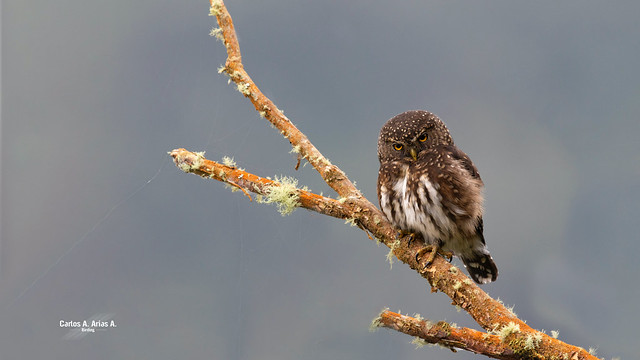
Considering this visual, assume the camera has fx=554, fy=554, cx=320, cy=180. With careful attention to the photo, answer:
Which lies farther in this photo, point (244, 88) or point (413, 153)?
point (244, 88)

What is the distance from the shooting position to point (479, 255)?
11.0 ft

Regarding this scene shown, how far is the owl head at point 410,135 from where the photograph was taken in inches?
122

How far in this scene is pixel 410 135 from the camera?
3090mm

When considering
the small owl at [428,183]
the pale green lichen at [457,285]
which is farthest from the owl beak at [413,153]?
the pale green lichen at [457,285]

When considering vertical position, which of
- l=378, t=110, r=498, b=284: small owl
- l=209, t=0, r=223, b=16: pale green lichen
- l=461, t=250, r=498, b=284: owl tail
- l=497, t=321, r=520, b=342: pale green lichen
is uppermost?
l=209, t=0, r=223, b=16: pale green lichen

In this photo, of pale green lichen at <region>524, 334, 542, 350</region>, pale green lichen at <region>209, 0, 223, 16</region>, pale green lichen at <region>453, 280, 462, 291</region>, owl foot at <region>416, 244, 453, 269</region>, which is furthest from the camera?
pale green lichen at <region>209, 0, 223, 16</region>

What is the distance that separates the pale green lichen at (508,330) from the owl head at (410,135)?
103 cm

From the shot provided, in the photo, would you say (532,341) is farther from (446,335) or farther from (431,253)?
(431,253)

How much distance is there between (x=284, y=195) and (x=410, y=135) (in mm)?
776

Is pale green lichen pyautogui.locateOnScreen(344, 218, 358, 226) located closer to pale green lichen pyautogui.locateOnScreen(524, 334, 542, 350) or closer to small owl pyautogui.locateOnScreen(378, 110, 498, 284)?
small owl pyautogui.locateOnScreen(378, 110, 498, 284)

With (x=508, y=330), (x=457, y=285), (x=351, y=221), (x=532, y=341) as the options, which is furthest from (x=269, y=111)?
(x=532, y=341)

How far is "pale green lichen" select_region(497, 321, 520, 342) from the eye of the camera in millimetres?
2521

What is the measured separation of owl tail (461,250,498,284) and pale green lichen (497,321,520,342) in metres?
0.84

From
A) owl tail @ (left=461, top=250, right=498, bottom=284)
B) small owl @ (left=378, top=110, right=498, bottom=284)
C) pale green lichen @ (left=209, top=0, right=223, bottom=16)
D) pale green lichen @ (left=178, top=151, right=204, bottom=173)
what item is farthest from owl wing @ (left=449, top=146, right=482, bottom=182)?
pale green lichen @ (left=209, top=0, right=223, bottom=16)
